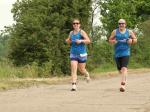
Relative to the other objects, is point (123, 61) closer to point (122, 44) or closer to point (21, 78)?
point (122, 44)

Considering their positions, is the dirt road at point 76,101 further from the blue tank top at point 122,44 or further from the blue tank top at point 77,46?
the blue tank top at point 77,46

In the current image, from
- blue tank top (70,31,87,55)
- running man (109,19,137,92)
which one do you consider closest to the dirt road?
running man (109,19,137,92)

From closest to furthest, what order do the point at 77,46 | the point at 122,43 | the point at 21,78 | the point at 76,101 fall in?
the point at 76,101
the point at 122,43
the point at 77,46
the point at 21,78

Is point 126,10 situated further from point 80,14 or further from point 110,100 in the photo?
point 110,100

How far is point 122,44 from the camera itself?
15.5m

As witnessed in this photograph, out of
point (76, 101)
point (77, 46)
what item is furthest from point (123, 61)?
point (76, 101)

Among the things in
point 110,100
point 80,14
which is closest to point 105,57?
point 80,14

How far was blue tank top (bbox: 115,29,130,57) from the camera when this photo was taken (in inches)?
605

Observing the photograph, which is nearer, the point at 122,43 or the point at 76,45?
the point at 122,43

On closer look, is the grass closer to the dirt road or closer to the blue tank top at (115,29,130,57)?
the dirt road

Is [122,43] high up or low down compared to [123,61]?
up

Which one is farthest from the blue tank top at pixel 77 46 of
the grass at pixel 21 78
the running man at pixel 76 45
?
the grass at pixel 21 78

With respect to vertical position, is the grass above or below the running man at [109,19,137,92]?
below

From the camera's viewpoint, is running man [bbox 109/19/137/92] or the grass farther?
the grass
